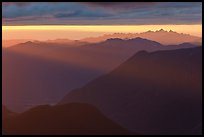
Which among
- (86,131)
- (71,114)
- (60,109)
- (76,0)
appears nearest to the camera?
(76,0)

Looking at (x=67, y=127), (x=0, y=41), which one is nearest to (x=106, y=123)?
(x=67, y=127)

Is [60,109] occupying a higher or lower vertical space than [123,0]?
lower

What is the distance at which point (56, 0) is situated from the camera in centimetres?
1817

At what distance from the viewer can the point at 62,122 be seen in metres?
130

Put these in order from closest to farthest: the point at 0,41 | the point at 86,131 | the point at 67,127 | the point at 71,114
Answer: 1. the point at 0,41
2. the point at 86,131
3. the point at 67,127
4. the point at 71,114

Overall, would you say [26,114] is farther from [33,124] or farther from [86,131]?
[86,131]

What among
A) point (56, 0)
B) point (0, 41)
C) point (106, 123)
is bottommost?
point (106, 123)

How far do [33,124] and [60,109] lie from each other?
111ft

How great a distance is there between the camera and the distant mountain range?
122m

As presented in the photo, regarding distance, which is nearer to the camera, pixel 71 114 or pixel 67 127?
pixel 67 127

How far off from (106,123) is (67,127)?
2068cm

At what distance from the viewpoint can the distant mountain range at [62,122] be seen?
121938 mm

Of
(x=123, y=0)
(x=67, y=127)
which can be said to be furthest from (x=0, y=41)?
(x=67, y=127)

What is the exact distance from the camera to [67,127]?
13012 centimetres
